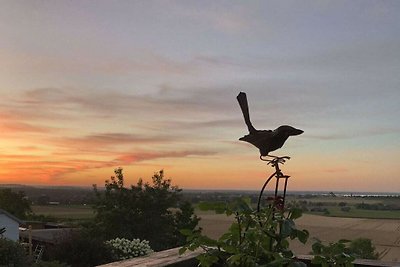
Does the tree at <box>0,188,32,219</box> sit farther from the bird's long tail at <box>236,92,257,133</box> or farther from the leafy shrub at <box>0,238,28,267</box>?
the bird's long tail at <box>236,92,257,133</box>

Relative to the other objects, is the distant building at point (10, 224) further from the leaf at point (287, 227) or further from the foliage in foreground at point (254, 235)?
the leaf at point (287, 227)

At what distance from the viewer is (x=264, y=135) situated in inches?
73.8

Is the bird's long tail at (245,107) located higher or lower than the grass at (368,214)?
higher

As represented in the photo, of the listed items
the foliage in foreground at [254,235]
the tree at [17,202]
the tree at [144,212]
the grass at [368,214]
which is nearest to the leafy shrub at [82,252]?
the tree at [144,212]

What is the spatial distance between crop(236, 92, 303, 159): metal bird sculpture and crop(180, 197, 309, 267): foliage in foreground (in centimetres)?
22

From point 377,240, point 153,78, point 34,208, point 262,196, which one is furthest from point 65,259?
point 34,208

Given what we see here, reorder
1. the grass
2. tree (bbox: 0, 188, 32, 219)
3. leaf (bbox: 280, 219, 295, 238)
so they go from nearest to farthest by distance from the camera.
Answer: leaf (bbox: 280, 219, 295, 238) → the grass → tree (bbox: 0, 188, 32, 219)

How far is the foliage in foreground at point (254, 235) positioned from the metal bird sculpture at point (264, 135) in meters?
0.22

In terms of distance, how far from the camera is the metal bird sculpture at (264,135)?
1.81 m

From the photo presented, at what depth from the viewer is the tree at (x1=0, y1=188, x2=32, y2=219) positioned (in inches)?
1356

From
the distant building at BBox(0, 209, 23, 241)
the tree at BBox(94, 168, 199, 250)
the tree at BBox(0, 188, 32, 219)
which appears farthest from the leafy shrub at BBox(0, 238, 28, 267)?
the tree at BBox(0, 188, 32, 219)

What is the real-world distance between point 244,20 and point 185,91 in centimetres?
338

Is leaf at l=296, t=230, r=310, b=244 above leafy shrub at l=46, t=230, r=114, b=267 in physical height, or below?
above

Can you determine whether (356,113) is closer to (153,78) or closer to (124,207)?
(153,78)
